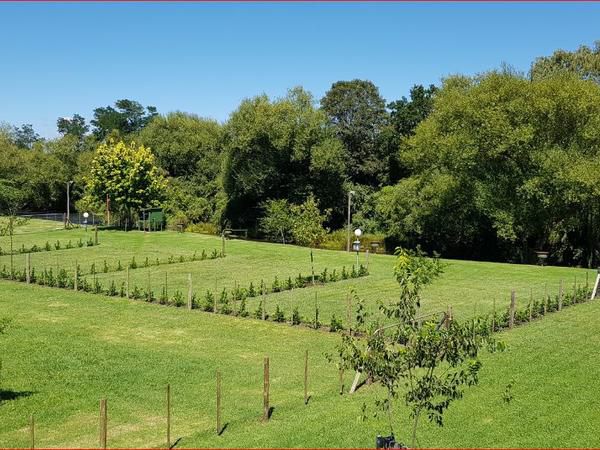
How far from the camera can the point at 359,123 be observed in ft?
201

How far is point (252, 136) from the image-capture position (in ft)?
173

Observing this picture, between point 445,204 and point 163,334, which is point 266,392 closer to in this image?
point 163,334

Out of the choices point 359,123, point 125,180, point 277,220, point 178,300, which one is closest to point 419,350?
point 178,300

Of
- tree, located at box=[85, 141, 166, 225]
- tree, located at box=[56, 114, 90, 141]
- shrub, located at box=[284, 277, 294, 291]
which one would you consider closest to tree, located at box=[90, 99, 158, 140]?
tree, located at box=[56, 114, 90, 141]

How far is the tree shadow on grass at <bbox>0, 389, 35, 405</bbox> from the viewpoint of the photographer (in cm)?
1395

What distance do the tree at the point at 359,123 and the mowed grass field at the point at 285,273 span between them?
51.4 ft

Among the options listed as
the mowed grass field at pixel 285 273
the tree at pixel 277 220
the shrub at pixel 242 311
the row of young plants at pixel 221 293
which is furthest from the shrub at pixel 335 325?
the tree at pixel 277 220

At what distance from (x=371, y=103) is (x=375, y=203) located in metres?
12.9

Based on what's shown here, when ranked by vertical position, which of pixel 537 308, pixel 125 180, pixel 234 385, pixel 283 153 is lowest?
pixel 234 385

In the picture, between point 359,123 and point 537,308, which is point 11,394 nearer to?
point 537,308

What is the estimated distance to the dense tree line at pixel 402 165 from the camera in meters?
38.9

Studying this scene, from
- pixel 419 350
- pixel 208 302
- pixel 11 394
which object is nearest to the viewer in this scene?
pixel 419 350

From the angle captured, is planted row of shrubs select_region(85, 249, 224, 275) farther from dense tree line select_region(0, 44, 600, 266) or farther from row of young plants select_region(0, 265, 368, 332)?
dense tree line select_region(0, 44, 600, 266)

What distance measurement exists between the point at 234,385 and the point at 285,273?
19220mm
